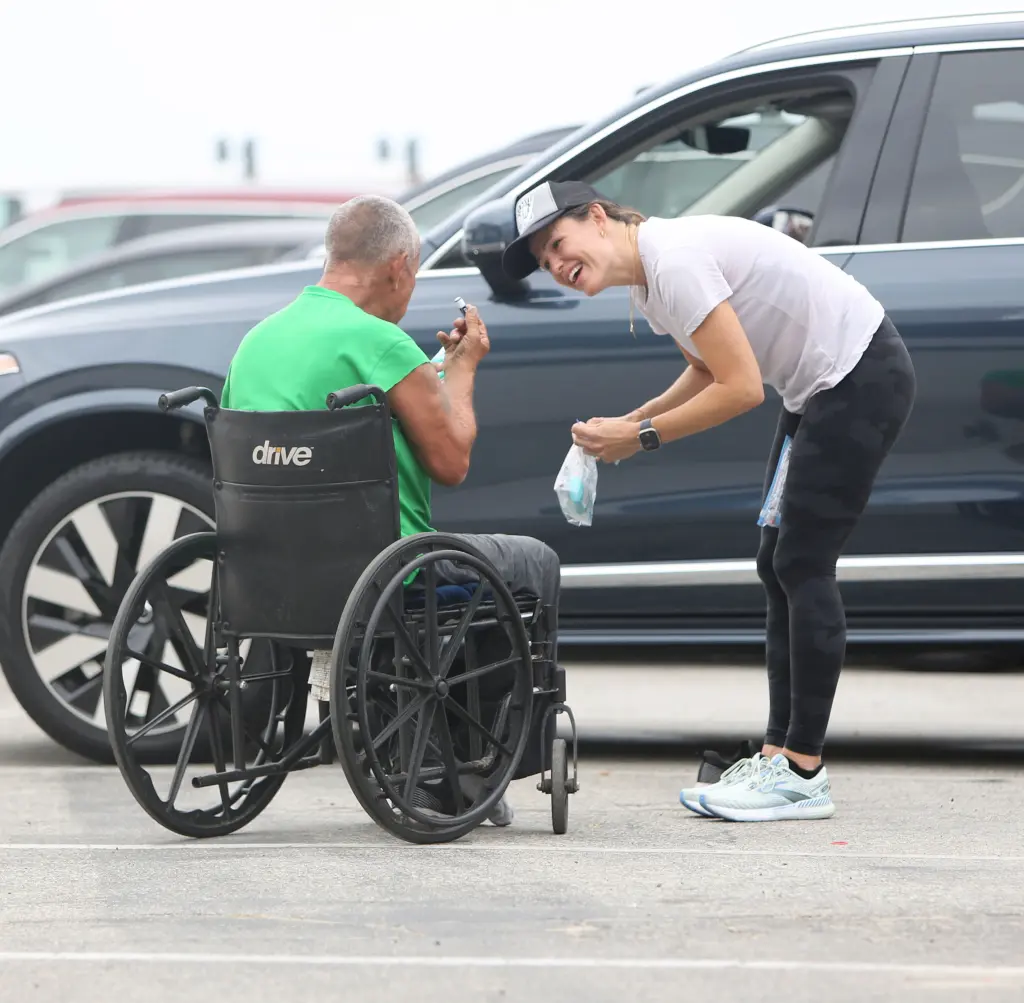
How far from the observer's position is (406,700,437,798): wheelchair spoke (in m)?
4.06

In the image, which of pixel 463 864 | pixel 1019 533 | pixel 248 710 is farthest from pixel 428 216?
pixel 463 864

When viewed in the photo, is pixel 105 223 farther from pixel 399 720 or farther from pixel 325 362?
pixel 399 720

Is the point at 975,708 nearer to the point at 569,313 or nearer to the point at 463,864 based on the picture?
the point at 569,313

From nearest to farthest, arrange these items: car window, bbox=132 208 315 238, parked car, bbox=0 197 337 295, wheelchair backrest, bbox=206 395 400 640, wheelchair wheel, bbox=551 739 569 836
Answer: wheelchair backrest, bbox=206 395 400 640
wheelchair wheel, bbox=551 739 569 836
parked car, bbox=0 197 337 295
car window, bbox=132 208 315 238

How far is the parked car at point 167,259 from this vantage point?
12.4m

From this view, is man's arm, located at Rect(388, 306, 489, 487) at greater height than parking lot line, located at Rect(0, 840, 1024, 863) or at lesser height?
greater

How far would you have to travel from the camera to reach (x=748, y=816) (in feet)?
15.1

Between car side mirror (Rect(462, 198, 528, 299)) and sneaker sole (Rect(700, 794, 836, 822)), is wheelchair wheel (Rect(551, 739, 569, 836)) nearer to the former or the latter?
sneaker sole (Rect(700, 794, 836, 822))

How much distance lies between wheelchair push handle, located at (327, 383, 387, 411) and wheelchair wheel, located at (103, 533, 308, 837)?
53 centimetres

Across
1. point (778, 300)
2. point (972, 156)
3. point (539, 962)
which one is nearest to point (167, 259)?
point (972, 156)

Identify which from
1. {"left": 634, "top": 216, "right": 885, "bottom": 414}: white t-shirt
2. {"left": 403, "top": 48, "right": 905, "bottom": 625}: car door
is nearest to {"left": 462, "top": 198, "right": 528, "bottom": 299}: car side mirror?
{"left": 403, "top": 48, "right": 905, "bottom": 625}: car door

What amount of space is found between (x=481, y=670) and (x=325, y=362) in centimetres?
69

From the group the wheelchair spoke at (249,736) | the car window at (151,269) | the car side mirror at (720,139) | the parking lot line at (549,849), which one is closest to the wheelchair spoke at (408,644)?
the parking lot line at (549,849)

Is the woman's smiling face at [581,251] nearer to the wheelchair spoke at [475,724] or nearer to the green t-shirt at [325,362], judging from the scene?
the green t-shirt at [325,362]
